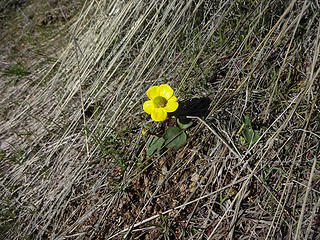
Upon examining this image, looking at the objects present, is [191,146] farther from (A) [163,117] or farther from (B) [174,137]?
(A) [163,117]

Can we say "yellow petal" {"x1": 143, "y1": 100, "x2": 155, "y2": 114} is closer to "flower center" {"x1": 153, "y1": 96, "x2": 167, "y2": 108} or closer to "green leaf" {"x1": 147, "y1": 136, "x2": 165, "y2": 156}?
"flower center" {"x1": 153, "y1": 96, "x2": 167, "y2": 108}

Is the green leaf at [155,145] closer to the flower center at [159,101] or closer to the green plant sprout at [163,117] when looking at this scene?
the green plant sprout at [163,117]

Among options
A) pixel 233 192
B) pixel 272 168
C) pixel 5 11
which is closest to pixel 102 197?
pixel 233 192

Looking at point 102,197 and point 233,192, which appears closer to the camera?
point 233,192

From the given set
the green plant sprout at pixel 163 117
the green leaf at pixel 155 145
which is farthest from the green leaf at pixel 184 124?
the green leaf at pixel 155 145

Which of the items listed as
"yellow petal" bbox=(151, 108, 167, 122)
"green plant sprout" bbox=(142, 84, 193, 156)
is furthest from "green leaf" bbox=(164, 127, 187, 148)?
"yellow petal" bbox=(151, 108, 167, 122)

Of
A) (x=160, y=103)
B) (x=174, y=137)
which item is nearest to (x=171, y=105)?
(x=160, y=103)

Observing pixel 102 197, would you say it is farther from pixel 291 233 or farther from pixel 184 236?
pixel 291 233
